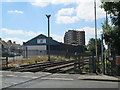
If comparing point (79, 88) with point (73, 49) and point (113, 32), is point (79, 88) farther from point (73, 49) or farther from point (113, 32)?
point (73, 49)

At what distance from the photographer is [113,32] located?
20078mm

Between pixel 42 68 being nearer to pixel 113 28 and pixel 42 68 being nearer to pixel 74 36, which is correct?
pixel 113 28

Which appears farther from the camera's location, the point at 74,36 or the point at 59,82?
the point at 74,36

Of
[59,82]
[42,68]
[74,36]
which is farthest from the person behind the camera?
[74,36]

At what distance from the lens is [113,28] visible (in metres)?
20.3

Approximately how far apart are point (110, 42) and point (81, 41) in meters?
160

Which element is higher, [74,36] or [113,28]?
[74,36]

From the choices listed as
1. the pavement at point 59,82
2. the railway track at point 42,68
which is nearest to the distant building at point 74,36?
the railway track at point 42,68

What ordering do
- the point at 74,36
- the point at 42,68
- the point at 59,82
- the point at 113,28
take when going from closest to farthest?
the point at 59,82 → the point at 113,28 → the point at 42,68 → the point at 74,36

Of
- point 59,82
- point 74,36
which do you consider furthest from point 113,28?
point 74,36

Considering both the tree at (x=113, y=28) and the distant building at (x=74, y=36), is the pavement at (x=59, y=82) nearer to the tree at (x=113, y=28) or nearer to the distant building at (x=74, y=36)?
the tree at (x=113, y=28)

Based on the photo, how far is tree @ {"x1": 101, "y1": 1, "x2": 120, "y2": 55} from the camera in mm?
19078

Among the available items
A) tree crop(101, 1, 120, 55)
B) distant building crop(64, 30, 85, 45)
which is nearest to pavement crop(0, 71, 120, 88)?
tree crop(101, 1, 120, 55)

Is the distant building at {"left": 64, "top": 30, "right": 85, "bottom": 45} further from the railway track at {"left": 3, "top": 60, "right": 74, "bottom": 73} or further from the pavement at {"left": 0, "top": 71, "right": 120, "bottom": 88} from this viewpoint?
the pavement at {"left": 0, "top": 71, "right": 120, "bottom": 88}
